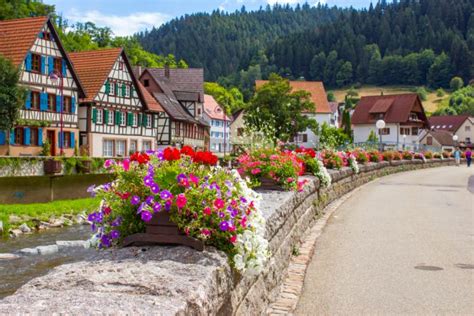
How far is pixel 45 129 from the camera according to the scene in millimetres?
39812

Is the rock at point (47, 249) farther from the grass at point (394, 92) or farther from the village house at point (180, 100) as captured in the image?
the grass at point (394, 92)

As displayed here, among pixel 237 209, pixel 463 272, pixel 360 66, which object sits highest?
pixel 360 66

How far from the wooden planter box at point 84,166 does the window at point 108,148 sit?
13155 millimetres

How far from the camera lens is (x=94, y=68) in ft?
150

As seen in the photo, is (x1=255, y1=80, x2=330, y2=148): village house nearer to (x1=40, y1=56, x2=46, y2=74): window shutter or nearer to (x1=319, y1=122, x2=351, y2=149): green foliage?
(x1=319, y1=122, x2=351, y2=149): green foliage

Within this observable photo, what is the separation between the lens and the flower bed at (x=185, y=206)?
428 centimetres

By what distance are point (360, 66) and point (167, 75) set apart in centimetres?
11735

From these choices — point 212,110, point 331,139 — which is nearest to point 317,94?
point 212,110

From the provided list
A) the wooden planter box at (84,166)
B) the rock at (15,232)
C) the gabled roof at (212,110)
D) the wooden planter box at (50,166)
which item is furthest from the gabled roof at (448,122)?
the rock at (15,232)

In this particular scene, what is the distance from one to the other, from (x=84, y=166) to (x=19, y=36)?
482 inches

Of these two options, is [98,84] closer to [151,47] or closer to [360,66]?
[360,66]

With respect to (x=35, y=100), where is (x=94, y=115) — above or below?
below

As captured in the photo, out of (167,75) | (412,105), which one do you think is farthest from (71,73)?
(412,105)

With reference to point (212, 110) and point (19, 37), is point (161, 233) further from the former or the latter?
point (212, 110)
